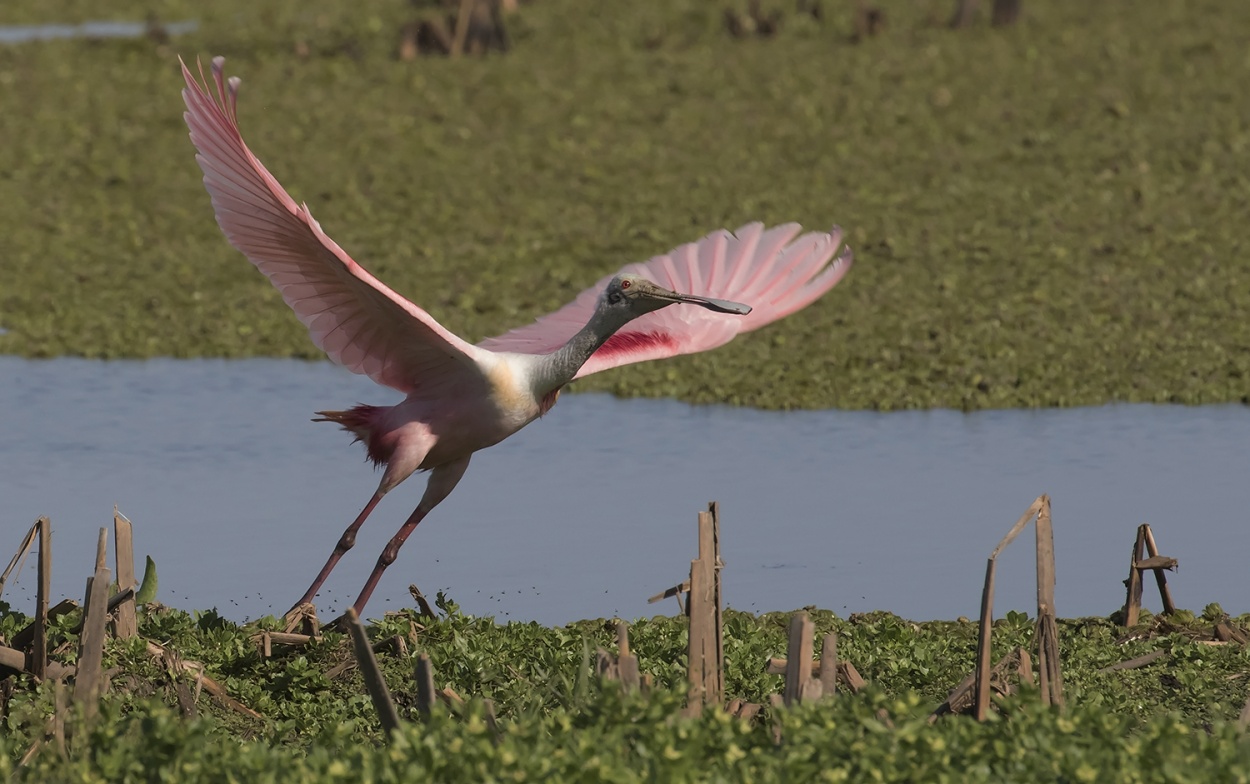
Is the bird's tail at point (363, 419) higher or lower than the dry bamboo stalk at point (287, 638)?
higher

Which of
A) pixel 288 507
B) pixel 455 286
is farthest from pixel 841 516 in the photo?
pixel 455 286

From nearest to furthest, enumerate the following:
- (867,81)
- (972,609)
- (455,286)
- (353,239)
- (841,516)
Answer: (972,609) < (841,516) < (455,286) < (353,239) < (867,81)

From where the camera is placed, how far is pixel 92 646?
19.8ft

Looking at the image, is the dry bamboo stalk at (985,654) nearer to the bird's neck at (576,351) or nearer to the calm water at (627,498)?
the bird's neck at (576,351)

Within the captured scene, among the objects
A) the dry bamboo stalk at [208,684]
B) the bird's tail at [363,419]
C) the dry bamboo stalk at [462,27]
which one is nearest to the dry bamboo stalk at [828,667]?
the dry bamboo stalk at [208,684]

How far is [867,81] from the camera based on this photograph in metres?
20.2

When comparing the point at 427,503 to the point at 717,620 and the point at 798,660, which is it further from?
the point at 798,660

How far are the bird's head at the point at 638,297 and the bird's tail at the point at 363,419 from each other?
41.4 inches

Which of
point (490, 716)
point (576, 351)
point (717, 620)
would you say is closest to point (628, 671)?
point (490, 716)

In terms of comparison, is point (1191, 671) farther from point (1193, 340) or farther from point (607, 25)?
point (607, 25)

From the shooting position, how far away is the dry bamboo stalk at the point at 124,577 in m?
7.05

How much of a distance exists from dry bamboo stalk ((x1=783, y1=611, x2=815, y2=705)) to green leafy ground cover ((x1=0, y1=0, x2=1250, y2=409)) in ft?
20.6

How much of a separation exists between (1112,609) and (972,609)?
57 centimetres

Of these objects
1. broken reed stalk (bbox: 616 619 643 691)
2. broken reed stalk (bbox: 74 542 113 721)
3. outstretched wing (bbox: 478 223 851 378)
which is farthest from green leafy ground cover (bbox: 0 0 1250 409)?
broken reed stalk (bbox: 74 542 113 721)
